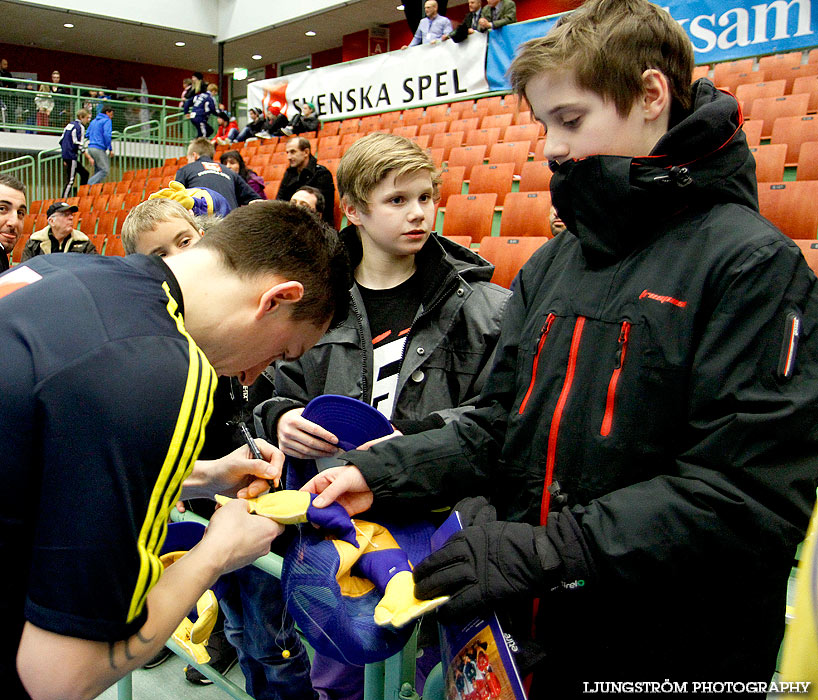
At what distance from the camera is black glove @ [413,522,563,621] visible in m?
0.83

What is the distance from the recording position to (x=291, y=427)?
1339mm

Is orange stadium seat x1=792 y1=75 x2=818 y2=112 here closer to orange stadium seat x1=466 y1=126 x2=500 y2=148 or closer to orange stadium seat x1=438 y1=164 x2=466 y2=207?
orange stadium seat x1=466 y1=126 x2=500 y2=148

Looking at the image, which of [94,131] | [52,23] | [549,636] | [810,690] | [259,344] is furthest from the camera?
[52,23]

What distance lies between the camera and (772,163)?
4.41 m

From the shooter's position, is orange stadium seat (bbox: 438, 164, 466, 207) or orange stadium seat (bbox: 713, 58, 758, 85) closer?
orange stadium seat (bbox: 438, 164, 466, 207)

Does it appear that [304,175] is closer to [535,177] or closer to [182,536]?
[535,177]

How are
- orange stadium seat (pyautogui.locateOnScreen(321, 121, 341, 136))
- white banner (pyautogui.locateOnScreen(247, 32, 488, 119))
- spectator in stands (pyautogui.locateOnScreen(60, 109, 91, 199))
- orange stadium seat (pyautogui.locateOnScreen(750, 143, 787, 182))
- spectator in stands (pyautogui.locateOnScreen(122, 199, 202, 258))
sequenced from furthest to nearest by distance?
spectator in stands (pyautogui.locateOnScreen(60, 109, 91, 199)), orange stadium seat (pyautogui.locateOnScreen(321, 121, 341, 136)), white banner (pyautogui.locateOnScreen(247, 32, 488, 119)), orange stadium seat (pyautogui.locateOnScreen(750, 143, 787, 182)), spectator in stands (pyautogui.locateOnScreen(122, 199, 202, 258))

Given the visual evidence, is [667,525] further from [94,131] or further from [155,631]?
[94,131]

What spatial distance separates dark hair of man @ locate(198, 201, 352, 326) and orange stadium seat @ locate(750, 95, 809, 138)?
5172 mm

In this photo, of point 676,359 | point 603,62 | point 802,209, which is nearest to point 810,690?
point 676,359

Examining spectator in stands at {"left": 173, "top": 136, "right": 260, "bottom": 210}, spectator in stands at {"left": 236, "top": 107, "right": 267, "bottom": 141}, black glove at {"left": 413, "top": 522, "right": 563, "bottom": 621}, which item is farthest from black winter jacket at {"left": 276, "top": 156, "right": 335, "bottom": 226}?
spectator in stands at {"left": 236, "top": 107, "right": 267, "bottom": 141}

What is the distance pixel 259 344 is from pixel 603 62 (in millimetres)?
700

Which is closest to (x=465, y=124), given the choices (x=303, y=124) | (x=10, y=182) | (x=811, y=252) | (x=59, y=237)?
(x=303, y=124)

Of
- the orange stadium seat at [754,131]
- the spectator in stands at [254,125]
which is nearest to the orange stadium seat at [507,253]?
the orange stadium seat at [754,131]
